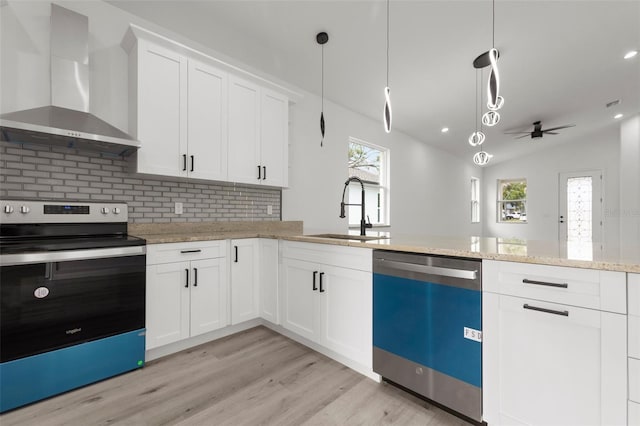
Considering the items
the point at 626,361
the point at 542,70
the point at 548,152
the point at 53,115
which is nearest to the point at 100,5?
the point at 53,115

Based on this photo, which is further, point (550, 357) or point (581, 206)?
point (581, 206)

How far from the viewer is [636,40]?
329cm

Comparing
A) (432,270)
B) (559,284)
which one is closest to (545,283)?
(559,284)

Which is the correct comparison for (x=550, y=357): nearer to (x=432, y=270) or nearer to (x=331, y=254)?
(x=432, y=270)

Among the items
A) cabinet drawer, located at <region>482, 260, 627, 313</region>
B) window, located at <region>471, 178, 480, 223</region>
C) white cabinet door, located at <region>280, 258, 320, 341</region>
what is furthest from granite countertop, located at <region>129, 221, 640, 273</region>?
window, located at <region>471, 178, 480, 223</region>

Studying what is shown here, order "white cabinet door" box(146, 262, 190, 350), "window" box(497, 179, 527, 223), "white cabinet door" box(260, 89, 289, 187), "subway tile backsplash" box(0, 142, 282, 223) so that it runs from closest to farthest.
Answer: "subway tile backsplash" box(0, 142, 282, 223) < "white cabinet door" box(146, 262, 190, 350) < "white cabinet door" box(260, 89, 289, 187) < "window" box(497, 179, 527, 223)

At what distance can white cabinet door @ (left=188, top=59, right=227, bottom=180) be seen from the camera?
8.18ft

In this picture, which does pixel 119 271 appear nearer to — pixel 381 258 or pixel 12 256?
pixel 12 256

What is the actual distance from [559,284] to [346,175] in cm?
352

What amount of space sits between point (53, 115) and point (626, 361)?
3.26 meters

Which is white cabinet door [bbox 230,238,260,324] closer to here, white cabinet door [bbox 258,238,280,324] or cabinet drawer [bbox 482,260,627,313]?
white cabinet door [bbox 258,238,280,324]

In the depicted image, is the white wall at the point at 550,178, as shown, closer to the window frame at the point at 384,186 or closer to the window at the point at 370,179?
the window frame at the point at 384,186

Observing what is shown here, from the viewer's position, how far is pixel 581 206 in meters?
7.41

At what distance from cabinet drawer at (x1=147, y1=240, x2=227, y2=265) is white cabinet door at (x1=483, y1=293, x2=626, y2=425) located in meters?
2.03
